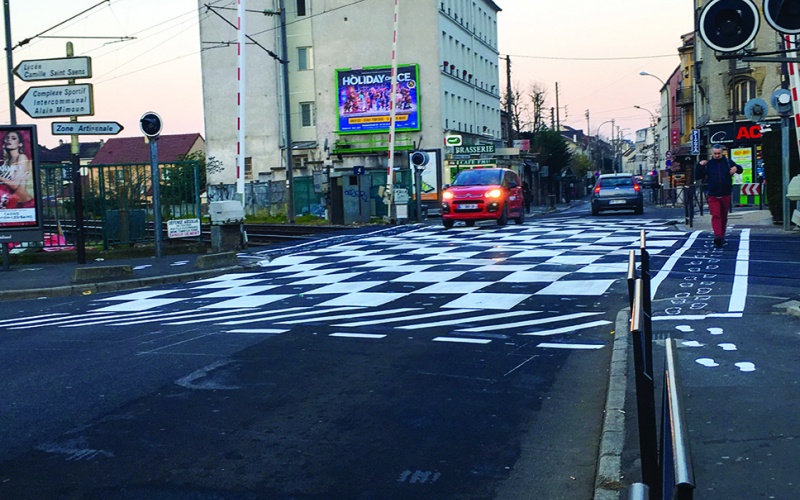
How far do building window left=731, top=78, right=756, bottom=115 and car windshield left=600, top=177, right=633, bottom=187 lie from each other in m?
19.8

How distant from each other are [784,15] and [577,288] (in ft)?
19.1

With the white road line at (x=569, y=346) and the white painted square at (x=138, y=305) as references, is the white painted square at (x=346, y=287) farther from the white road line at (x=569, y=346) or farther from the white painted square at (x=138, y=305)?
the white road line at (x=569, y=346)

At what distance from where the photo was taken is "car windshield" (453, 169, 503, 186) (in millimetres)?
28234

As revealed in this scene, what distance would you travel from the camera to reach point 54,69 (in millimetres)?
19062

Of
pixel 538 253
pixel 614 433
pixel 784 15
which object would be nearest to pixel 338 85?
pixel 538 253

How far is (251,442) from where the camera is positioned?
5270 mm

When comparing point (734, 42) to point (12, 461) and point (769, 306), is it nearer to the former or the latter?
point (769, 306)

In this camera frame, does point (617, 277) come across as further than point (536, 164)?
No

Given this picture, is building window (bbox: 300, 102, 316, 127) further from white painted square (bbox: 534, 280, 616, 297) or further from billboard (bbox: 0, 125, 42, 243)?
white painted square (bbox: 534, 280, 616, 297)

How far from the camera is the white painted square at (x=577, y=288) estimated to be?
11367mm

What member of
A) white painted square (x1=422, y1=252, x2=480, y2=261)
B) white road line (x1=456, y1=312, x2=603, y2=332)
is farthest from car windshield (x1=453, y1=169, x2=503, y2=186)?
white road line (x1=456, y1=312, x2=603, y2=332)

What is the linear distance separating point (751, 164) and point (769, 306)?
1679 inches

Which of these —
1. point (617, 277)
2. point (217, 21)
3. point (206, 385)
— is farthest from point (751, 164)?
point (206, 385)

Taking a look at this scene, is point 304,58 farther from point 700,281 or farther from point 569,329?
point 569,329
